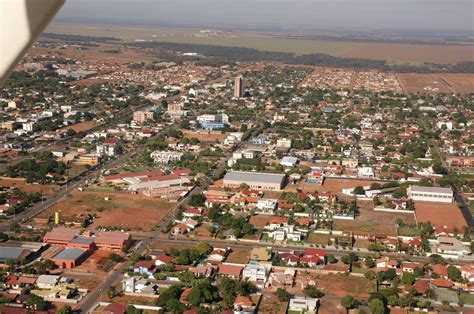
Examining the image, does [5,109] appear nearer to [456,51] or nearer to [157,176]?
[157,176]

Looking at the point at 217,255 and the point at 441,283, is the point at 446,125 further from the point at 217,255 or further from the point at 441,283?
the point at 217,255

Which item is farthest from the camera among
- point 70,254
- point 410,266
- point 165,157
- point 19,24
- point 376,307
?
point 165,157

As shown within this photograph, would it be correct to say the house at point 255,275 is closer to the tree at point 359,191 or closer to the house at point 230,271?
the house at point 230,271

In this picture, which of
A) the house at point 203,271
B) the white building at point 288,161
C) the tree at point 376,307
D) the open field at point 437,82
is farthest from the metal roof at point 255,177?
the open field at point 437,82

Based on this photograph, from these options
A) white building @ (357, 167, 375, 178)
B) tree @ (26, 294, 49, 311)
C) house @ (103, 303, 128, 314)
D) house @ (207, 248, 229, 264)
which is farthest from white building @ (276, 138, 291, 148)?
tree @ (26, 294, 49, 311)

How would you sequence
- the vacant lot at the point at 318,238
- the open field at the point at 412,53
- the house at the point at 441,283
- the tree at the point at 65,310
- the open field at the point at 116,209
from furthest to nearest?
the open field at the point at 412,53, the open field at the point at 116,209, the vacant lot at the point at 318,238, the house at the point at 441,283, the tree at the point at 65,310

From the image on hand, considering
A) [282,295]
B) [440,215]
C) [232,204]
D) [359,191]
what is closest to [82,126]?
[232,204]

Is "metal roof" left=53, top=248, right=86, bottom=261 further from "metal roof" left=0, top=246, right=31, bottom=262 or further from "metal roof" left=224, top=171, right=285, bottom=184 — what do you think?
"metal roof" left=224, top=171, right=285, bottom=184
